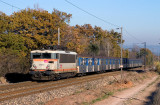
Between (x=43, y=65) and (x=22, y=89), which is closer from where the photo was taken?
(x=22, y=89)

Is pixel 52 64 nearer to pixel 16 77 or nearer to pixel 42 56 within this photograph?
pixel 42 56

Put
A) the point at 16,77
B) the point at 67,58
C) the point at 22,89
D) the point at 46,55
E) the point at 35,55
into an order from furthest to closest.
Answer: the point at 16,77
the point at 67,58
the point at 35,55
the point at 46,55
the point at 22,89

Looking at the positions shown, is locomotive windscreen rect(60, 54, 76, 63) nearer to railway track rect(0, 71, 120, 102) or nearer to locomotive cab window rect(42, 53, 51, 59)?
locomotive cab window rect(42, 53, 51, 59)

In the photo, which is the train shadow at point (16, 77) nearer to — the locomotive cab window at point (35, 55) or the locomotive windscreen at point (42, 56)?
the locomotive cab window at point (35, 55)

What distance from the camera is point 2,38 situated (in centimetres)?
2555

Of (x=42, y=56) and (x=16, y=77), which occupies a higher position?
(x=42, y=56)

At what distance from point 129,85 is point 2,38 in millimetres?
15664

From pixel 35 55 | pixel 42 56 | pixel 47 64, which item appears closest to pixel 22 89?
pixel 47 64

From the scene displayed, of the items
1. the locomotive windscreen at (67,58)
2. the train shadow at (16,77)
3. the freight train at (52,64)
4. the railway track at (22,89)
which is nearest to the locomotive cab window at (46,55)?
the freight train at (52,64)

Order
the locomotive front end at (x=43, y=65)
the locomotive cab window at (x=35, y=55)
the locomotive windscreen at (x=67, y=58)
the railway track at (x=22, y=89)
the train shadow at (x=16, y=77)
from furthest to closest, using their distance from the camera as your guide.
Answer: the train shadow at (x=16, y=77)
the locomotive windscreen at (x=67, y=58)
the locomotive cab window at (x=35, y=55)
the locomotive front end at (x=43, y=65)
the railway track at (x=22, y=89)

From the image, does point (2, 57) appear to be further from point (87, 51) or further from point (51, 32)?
point (87, 51)

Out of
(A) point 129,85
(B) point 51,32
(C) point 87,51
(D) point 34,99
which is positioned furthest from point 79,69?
(C) point 87,51

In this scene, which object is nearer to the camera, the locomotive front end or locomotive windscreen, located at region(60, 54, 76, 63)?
the locomotive front end

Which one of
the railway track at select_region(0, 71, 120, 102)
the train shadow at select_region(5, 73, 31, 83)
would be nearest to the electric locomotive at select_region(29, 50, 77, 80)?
the railway track at select_region(0, 71, 120, 102)
